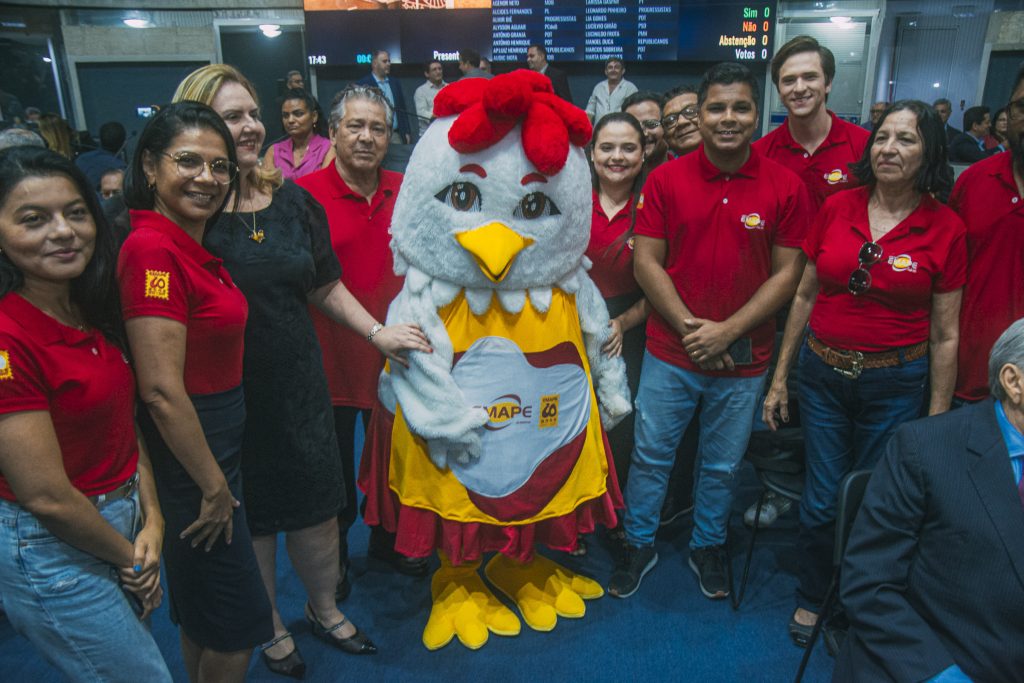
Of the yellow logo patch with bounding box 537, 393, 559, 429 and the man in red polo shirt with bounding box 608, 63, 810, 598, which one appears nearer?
the yellow logo patch with bounding box 537, 393, 559, 429

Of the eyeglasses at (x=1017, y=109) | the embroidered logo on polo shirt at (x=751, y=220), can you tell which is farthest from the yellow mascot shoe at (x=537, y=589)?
the eyeglasses at (x=1017, y=109)

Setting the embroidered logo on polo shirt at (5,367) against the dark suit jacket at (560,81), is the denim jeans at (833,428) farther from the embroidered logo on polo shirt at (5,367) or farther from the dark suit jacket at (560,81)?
the dark suit jacket at (560,81)

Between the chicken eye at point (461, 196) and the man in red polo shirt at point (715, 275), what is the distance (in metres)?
0.70

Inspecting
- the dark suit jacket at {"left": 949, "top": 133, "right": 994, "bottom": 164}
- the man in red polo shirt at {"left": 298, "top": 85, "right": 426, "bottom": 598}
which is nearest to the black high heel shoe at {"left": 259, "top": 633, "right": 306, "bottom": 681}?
Result: the man in red polo shirt at {"left": 298, "top": 85, "right": 426, "bottom": 598}

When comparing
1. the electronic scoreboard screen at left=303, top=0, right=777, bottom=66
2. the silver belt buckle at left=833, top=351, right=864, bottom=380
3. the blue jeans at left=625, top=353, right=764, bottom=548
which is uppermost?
the electronic scoreboard screen at left=303, top=0, right=777, bottom=66

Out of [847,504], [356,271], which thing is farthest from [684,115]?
[847,504]

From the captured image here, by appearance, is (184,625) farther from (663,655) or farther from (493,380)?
(663,655)

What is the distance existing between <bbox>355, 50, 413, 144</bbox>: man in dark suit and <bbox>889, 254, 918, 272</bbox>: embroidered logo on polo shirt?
5799 mm

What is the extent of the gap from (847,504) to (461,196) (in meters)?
1.30

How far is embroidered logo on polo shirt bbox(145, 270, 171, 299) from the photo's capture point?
1.41 m

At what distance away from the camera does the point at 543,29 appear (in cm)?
766

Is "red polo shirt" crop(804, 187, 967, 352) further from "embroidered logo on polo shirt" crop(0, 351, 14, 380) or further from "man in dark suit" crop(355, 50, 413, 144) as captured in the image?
"man in dark suit" crop(355, 50, 413, 144)

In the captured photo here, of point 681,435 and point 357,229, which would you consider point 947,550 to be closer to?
point 681,435

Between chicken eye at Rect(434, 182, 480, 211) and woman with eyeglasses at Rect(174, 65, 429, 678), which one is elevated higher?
chicken eye at Rect(434, 182, 480, 211)
